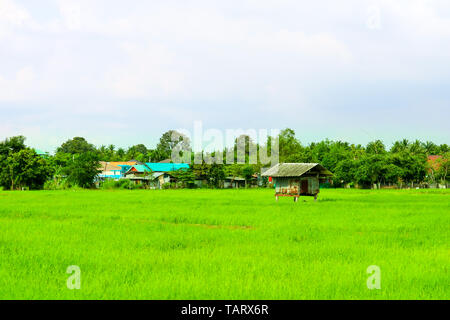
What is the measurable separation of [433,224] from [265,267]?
8954 mm

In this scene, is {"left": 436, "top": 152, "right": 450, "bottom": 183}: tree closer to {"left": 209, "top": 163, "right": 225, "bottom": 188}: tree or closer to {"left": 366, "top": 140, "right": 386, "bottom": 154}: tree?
{"left": 366, "top": 140, "right": 386, "bottom": 154}: tree

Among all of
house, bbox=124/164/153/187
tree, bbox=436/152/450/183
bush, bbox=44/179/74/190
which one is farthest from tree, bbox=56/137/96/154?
tree, bbox=436/152/450/183

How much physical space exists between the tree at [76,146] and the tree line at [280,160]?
37.7 metres

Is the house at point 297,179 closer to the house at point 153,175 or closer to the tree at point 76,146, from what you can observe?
the house at point 153,175

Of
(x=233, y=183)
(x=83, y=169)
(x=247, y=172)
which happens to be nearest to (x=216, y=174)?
(x=247, y=172)

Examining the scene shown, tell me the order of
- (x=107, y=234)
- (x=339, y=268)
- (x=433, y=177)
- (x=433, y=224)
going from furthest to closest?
(x=433, y=177) → (x=433, y=224) → (x=107, y=234) → (x=339, y=268)

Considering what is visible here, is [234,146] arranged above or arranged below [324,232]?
above

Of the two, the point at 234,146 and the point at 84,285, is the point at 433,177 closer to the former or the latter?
the point at 234,146

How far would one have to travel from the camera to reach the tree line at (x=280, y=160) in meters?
49.3

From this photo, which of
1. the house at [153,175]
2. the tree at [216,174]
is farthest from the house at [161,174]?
the tree at [216,174]
